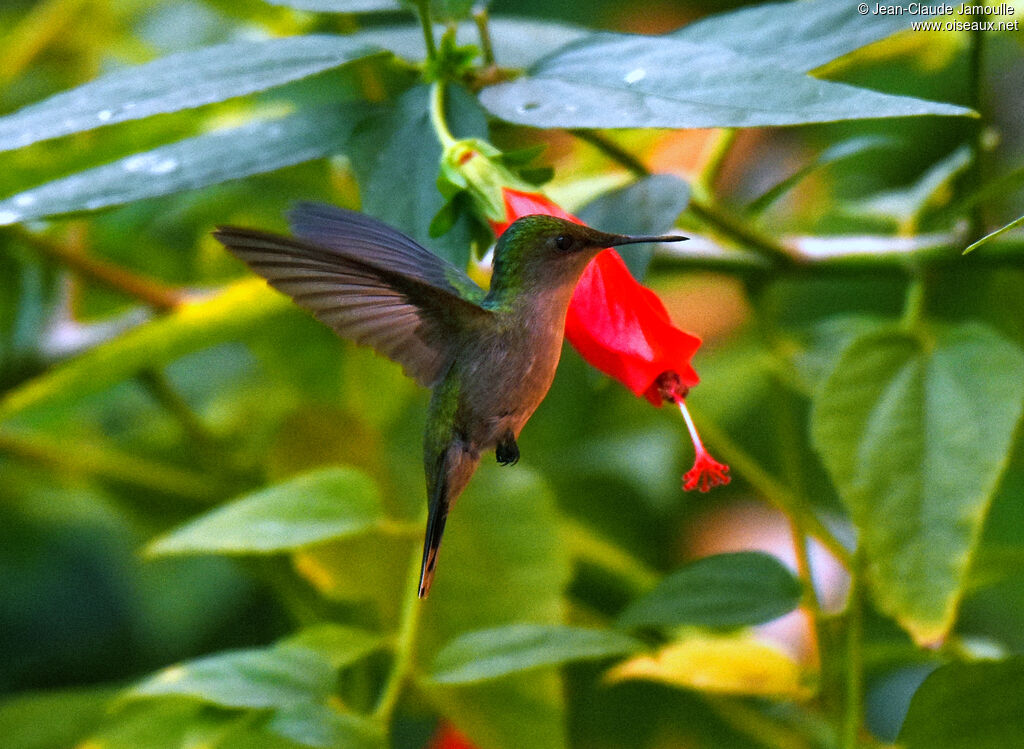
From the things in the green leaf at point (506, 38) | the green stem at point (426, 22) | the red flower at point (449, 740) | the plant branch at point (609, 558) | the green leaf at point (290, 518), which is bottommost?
the plant branch at point (609, 558)

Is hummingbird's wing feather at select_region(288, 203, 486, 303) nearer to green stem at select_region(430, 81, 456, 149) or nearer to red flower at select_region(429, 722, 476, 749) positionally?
green stem at select_region(430, 81, 456, 149)

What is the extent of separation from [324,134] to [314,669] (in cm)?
23

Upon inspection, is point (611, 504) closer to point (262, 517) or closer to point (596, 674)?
point (596, 674)

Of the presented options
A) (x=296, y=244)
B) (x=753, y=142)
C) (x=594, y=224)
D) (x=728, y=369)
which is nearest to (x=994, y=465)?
(x=594, y=224)

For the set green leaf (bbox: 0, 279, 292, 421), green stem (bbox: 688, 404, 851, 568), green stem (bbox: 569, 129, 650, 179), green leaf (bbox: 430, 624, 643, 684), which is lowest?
green stem (bbox: 688, 404, 851, 568)

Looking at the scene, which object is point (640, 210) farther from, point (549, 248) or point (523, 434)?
point (523, 434)

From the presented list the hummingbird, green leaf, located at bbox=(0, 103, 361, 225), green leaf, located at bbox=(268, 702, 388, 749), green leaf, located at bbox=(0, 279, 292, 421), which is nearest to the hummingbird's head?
the hummingbird

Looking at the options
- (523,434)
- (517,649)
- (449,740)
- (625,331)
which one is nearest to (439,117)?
(625,331)

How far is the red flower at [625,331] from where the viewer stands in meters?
0.36

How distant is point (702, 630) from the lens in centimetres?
67

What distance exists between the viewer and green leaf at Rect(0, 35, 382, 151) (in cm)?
38

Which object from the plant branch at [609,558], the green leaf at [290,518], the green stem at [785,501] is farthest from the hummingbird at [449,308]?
the plant branch at [609,558]

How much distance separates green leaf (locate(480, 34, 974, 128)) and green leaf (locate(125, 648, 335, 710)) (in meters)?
0.25

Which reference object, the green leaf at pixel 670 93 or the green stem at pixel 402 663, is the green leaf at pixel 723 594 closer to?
A: the green stem at pixel 402 663
